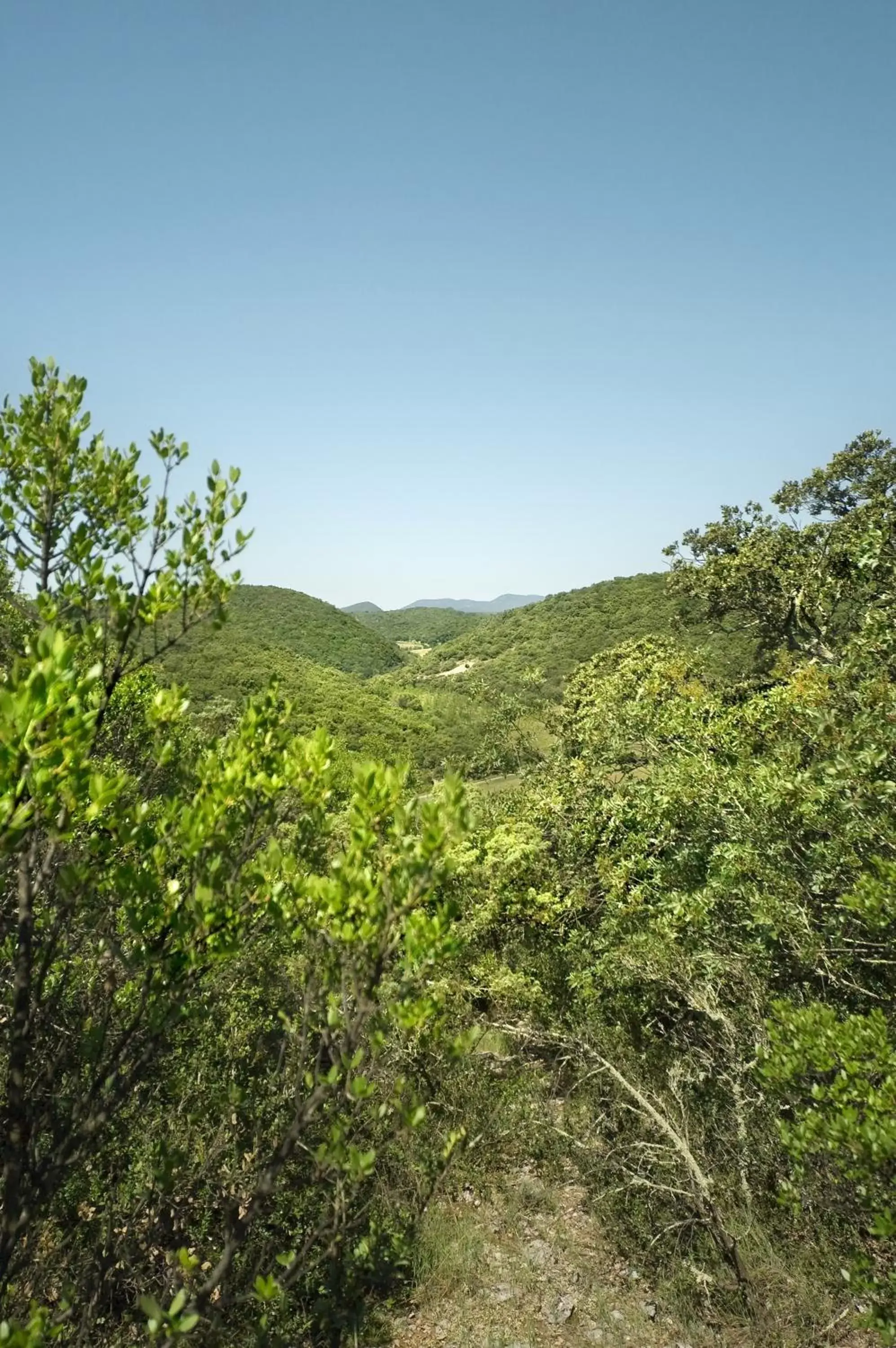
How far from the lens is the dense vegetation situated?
3.06 m

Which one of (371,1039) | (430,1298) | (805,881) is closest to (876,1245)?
(805,881)

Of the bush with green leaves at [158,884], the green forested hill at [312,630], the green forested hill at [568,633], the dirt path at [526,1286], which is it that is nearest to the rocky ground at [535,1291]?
the dirt path at [526,1286]

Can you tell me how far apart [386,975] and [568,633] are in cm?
7901

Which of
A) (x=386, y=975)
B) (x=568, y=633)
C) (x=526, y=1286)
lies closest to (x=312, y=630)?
(x=568, y=633)

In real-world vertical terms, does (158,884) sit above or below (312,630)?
below

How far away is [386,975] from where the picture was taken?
3.92 m

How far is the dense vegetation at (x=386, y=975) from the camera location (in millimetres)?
3057

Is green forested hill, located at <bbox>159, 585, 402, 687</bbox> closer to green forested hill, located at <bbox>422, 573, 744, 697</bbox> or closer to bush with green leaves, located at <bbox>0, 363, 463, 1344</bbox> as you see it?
→ green forested hill, located at <bbox>422, 573, 744, 697</bbox>

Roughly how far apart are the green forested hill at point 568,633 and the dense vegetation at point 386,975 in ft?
119

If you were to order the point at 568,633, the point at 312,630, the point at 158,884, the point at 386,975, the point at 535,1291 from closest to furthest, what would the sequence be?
1. the point at 158,884
2. the point at 386,975
3. the point at 535,1291
4. the point at 568,633
5. the point at 312,630

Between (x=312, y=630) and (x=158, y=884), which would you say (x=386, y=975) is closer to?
(x=158, y=884)

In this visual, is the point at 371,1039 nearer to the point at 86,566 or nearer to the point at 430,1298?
the point at 86,566

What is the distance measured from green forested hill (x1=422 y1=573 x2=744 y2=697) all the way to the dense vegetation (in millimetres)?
36188

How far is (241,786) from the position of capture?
343 centimetres
